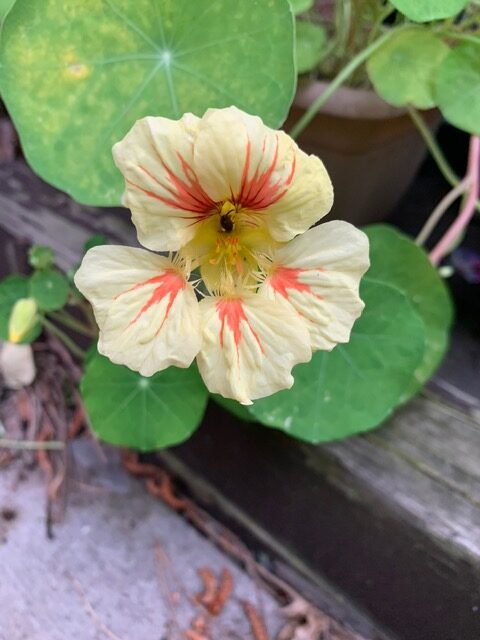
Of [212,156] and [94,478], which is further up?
[212,156]

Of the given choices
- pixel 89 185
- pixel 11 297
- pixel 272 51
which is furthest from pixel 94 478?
pixel 272 51

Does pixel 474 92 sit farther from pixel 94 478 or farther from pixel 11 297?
pixel 94 478

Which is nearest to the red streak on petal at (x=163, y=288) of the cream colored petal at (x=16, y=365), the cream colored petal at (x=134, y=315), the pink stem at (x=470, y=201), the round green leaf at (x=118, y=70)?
the cream colored petal at (x=134, y=315)

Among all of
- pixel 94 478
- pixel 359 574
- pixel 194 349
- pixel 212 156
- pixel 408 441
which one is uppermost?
pixel 212 156

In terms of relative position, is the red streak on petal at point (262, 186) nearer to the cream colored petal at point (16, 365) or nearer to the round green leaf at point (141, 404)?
the round green leaf at point (141, 404)

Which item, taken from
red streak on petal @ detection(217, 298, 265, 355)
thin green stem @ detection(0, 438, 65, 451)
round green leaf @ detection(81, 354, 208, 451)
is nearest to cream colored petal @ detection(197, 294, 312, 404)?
red streak on petal @ detection(217, 298, 265, 355)

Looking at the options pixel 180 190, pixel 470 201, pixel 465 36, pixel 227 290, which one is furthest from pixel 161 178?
pixel 470 201

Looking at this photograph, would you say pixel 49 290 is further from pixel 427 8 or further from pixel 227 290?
pixel 427 8

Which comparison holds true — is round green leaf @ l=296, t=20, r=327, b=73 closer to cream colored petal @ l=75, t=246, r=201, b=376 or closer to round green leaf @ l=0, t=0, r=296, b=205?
round green leaf @ l=0, t=0, r=296, b=205
